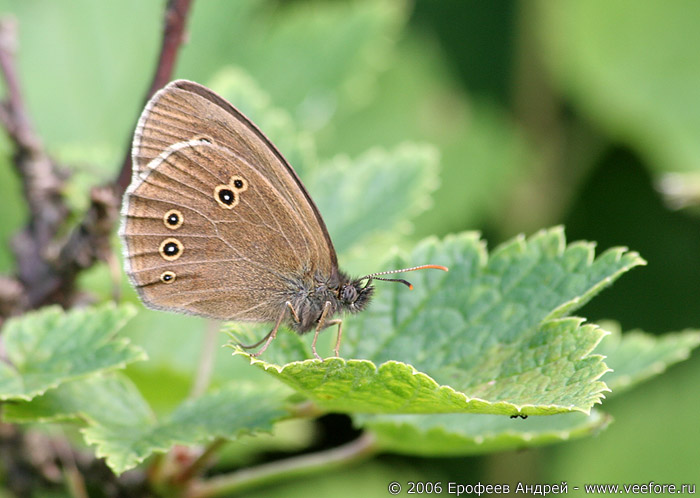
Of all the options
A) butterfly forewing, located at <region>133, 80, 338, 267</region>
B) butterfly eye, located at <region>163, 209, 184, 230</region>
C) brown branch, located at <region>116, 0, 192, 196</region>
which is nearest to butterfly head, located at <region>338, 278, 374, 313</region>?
butterfly forewing, located at <region>133, 80, 338, 267</region>

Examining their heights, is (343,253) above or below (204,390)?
above

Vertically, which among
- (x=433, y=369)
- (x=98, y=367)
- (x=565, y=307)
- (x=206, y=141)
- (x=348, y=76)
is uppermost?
(x=348, y=76)

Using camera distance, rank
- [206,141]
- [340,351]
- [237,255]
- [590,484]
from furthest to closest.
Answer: [590,484], [237,255], [206,141], [340,351]

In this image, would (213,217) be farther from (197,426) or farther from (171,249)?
(197,426)

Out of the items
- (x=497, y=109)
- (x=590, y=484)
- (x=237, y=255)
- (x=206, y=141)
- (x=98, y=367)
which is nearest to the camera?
(x=98, y=367)

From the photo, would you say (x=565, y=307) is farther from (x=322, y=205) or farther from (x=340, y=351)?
(x=322, y=205)

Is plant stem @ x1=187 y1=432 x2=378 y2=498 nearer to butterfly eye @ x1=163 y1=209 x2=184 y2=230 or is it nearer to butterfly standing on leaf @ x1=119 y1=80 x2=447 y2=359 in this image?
butterfly standing on leaf @ x1=119 y1=80 x2=447 y2=359

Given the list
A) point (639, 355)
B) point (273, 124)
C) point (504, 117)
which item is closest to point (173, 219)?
point (273, 124)

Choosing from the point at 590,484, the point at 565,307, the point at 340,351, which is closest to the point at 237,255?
the point at 340,351

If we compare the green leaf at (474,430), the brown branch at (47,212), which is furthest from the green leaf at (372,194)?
the brown branch at (47,212)
